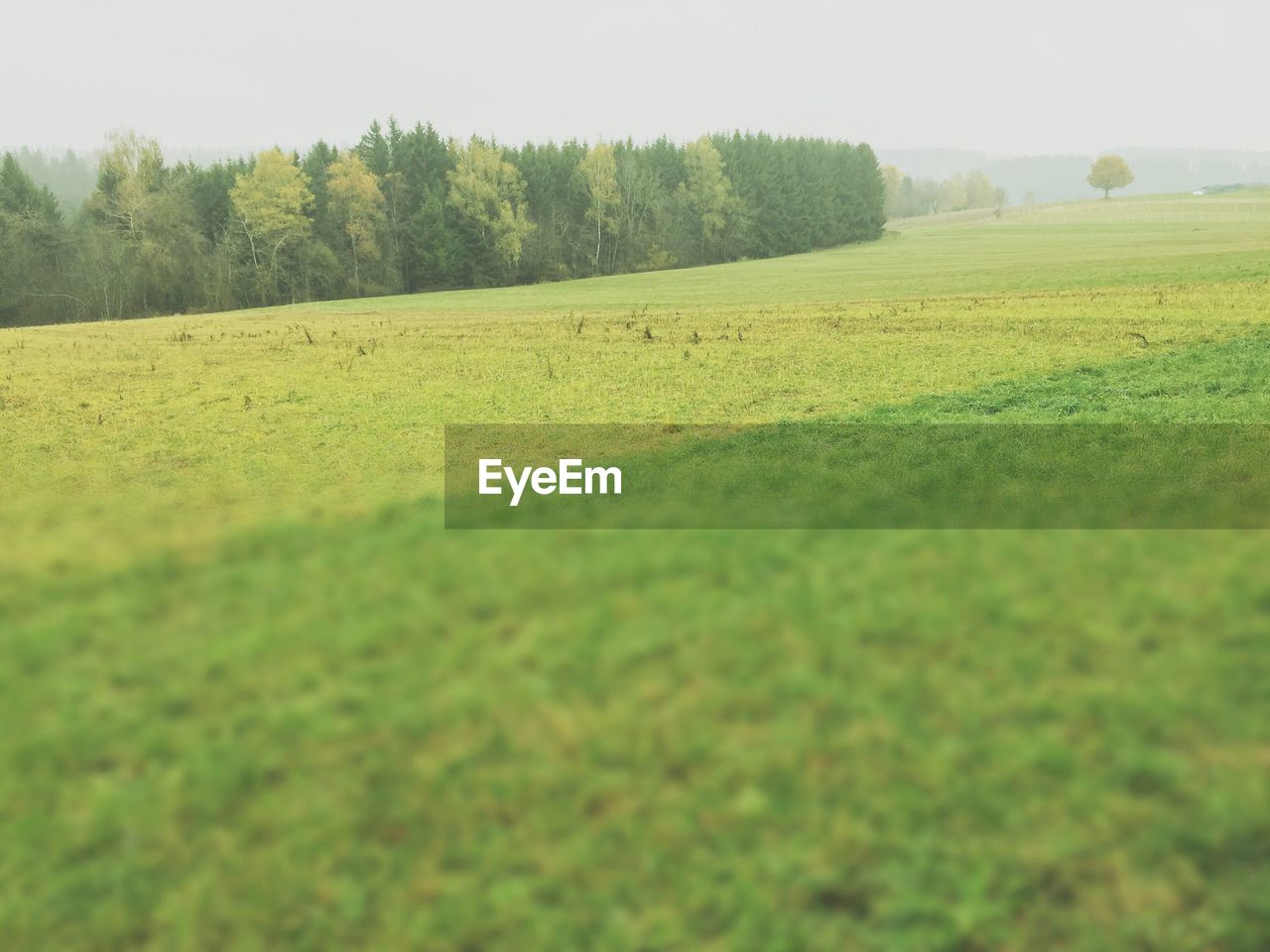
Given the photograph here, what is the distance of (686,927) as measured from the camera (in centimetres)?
522

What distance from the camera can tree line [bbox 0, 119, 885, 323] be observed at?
249 ft

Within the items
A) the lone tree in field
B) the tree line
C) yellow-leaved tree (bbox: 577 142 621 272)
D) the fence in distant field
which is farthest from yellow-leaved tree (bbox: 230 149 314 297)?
the lone tree in field

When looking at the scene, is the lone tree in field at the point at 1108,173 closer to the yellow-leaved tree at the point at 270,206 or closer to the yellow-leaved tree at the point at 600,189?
the yellow-leaved tree at the point at 600,189

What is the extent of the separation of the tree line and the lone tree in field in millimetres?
82369

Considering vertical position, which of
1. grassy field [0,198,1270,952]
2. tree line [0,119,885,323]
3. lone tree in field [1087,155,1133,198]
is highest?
lone tree in field [1087,155,1133,198]

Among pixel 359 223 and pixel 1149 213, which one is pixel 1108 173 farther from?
pixel 359 223

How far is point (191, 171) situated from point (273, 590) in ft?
278

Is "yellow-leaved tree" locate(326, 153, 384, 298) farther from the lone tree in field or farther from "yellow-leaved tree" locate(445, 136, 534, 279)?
the lone tree in field

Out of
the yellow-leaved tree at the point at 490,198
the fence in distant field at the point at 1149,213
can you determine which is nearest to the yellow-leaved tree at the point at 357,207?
the yellow-leaved tree at the point at 490,198

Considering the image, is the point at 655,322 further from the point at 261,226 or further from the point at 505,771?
the point at 261,226

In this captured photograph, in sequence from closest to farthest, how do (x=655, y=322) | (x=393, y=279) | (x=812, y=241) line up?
(x=655, y=322)
(x=393, y=279)
(x=812, y=241)

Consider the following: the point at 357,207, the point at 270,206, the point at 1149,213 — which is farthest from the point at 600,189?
the point at 1149,213

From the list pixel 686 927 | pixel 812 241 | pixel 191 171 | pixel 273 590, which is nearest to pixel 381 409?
pixel 273 590

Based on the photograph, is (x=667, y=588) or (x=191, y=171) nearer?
(x=667, y=588)
